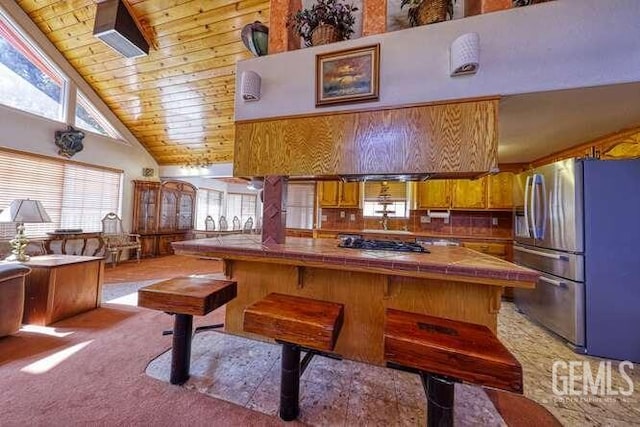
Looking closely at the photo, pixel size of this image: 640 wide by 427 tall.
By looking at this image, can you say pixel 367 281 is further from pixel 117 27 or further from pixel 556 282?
pixel 117 27

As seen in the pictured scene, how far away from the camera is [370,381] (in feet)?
5.92

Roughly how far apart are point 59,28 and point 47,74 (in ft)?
2.84

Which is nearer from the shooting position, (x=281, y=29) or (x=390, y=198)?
(x=281, y=29)

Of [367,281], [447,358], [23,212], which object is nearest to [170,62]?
[23,212]

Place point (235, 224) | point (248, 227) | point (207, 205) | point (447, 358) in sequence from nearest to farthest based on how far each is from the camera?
point (447, 358), point (207, 205), point (248, 227), point (235, 224)

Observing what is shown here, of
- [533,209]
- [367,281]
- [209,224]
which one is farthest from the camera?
[209,224]

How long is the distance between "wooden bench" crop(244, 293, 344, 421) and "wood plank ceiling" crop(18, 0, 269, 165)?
143 inches

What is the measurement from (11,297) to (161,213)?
4453mm

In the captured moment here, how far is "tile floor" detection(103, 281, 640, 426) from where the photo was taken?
59.9 inches

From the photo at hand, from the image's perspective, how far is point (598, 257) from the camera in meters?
2.24

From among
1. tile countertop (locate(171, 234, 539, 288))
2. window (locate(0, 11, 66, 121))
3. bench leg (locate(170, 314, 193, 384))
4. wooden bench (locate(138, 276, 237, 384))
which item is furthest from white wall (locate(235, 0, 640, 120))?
window (locate(0, 11, 66, 121))

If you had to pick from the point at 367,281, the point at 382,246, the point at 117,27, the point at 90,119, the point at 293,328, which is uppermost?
the point at 117,27

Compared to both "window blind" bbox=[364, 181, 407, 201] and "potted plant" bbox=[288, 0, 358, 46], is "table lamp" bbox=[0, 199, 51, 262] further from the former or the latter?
"window blind" bbox=[364, 181, 407, 201]

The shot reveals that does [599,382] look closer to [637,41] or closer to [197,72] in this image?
[637,41]
